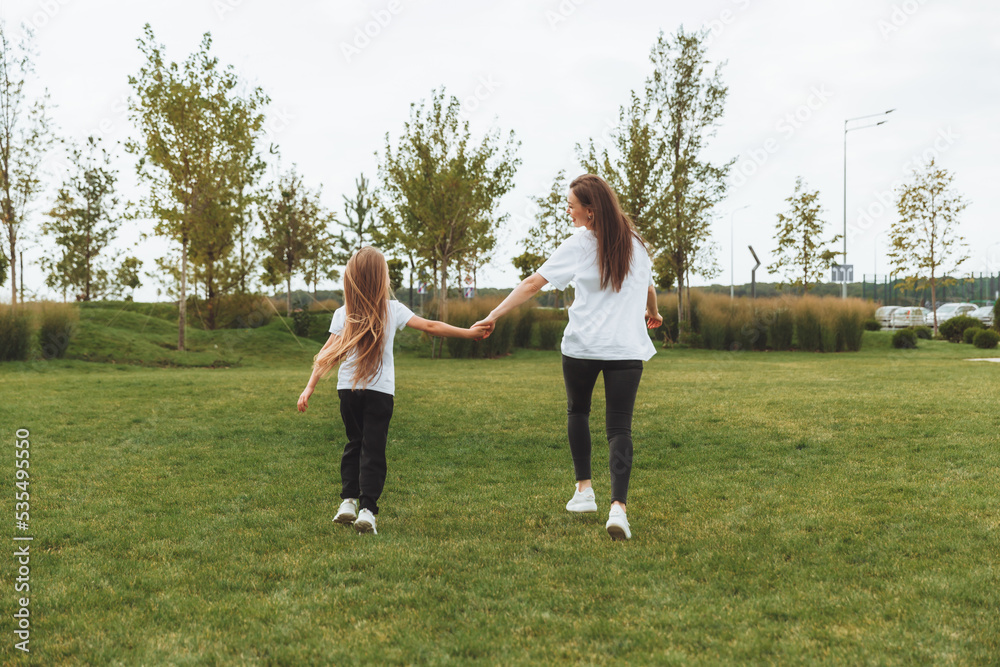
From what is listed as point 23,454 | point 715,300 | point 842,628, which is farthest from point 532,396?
point 715,300

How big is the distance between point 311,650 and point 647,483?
10.5 ft

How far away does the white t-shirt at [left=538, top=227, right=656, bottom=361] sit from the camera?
386 cm

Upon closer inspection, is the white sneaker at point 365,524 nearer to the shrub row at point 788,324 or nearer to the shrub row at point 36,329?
the shrub row at point 36,329

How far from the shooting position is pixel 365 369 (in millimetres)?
4039

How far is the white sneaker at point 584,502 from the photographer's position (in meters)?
4.30

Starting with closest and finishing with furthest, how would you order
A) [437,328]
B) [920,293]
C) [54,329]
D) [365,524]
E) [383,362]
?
[365,524]
[383,362]
[437,328]
[54,329]
[920,293]

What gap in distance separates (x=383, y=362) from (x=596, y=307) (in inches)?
48.6

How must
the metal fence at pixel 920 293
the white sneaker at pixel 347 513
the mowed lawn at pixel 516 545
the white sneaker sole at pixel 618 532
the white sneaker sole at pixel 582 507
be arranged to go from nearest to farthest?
the mowed lawn at pixel 516 545 → the white sneaker sole at pixel 618 532 → the white sneaker at pixel 347 513 → the white sneaker sole at pixel 582 507 → the metal fence at pixel 920 293

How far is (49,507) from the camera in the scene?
4598 mm

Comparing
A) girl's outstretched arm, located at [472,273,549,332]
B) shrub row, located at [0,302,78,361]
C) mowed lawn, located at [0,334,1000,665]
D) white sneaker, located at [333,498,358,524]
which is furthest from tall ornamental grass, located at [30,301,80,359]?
girl's outstretched arm, located at [472,273,549,332]

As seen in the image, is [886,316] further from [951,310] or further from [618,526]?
[618,526]

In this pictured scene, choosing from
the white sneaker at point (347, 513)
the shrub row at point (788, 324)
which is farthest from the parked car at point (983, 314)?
the white sneaker at point (347, 513)

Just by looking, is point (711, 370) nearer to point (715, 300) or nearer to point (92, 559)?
point (715, 300)

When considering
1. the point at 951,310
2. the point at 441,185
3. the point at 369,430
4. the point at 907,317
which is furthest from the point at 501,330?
the point at 951,310
